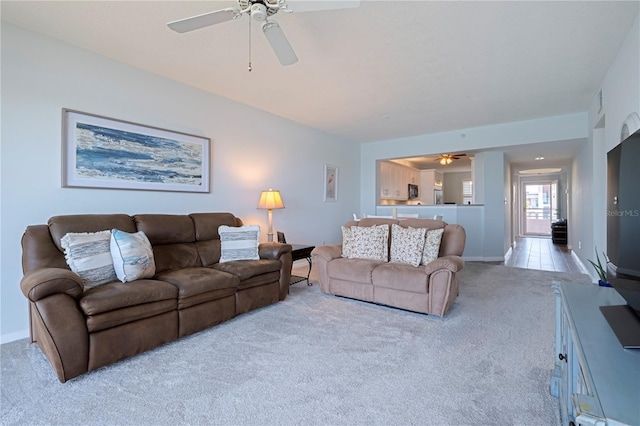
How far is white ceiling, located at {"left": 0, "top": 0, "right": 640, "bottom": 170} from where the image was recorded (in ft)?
7.54

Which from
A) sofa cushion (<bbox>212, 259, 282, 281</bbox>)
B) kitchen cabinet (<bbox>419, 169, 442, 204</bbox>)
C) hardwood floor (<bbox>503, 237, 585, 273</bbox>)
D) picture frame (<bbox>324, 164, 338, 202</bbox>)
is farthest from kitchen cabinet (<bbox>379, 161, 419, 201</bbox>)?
sofa cushion (<bbox>212, 259, 282, 281</bbox>)

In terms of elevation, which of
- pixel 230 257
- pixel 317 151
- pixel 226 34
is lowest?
pixel 230 257

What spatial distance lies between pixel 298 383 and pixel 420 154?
531cm

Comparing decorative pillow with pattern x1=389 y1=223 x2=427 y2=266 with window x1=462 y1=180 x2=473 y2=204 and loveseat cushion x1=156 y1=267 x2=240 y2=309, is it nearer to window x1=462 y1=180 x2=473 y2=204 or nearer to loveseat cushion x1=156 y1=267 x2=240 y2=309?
loveseat cushion x1=156 y1=267 x2=240 y2=309

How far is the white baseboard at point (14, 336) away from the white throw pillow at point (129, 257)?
3.41ft

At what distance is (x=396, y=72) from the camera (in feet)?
10.9

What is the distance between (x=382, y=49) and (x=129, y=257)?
2762 millimetres

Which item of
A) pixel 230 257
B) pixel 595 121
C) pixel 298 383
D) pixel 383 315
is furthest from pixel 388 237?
pixel 595 121

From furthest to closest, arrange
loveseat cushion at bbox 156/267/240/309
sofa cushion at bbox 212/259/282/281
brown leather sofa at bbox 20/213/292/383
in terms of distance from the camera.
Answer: sofa cushion at bbox 212/259/282/281
loveseat cushion at bbox 156/267/240/309
brown leather sofa at bbox 20/213/292/383

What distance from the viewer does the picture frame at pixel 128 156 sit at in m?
2.81

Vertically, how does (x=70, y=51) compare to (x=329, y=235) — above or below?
above

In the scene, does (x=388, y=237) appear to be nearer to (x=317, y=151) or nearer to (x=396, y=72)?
(x=396, y=72)

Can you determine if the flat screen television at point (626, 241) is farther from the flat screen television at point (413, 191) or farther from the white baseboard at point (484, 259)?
the flat screen television at point (413, 191)

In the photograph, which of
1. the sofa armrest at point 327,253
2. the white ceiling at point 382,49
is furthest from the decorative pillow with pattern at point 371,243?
the white ceiling at point 382,49
